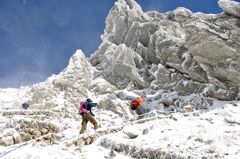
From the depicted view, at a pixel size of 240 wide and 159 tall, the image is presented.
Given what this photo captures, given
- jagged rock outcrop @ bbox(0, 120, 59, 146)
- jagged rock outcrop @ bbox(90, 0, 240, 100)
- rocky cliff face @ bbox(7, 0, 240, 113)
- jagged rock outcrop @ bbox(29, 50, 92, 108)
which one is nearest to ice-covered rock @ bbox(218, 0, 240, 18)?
rocky cliff face @ bbox(7, 0, 240, 113)

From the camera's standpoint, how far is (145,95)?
4741cm

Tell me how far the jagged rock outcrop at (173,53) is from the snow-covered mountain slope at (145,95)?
120mm

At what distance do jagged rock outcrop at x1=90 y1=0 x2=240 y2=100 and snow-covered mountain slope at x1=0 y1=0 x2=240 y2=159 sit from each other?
120mm

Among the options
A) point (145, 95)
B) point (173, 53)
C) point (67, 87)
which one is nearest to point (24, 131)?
point (67, 87)

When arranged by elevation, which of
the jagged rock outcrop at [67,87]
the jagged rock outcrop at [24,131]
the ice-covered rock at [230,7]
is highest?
the ice-covered rock at [230,7]

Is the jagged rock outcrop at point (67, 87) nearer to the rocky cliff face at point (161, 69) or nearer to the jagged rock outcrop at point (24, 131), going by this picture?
the rocky cliff face at point (161, 69)

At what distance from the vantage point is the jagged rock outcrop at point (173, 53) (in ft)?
142

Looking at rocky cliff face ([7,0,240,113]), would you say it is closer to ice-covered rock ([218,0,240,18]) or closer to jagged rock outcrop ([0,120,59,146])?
ice-covered rock ([218,0,240,18])

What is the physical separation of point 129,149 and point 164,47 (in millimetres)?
39735

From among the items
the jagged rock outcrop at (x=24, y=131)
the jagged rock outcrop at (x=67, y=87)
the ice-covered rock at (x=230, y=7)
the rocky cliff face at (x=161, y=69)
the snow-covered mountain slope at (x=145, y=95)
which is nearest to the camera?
the snow-covered mountain slope at (x=145, y=95)

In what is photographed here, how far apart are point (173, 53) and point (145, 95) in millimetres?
8505

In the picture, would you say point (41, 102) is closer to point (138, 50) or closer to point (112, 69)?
point (112, 69)

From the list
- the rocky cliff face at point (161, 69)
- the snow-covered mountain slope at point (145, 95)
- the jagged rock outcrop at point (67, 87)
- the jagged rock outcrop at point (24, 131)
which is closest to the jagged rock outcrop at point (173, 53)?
the rocky cliff face at point (161, 69)

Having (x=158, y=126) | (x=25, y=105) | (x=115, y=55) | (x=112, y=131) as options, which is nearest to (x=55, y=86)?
(x=25, y=105)
